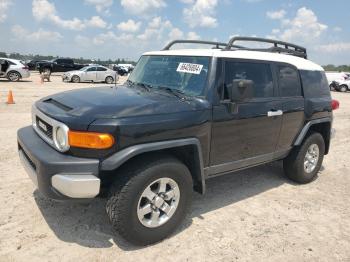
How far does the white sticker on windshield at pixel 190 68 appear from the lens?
4117 mm

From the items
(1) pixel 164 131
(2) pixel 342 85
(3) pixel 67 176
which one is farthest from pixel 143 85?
(2) pixel 342 85

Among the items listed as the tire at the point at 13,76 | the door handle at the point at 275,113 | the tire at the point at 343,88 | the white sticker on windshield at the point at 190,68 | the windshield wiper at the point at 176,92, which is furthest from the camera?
the tire at the point at 343,88

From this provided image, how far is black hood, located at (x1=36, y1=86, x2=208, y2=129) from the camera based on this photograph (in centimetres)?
328

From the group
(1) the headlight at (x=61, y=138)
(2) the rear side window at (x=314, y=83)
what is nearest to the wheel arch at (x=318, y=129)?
(2) the rear side window at (x=314, y=83)

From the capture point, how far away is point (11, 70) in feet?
72.8

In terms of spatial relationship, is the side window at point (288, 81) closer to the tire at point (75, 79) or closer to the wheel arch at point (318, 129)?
the wheel arch at point (318, 129)

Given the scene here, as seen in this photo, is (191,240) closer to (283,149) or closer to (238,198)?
(238,198)

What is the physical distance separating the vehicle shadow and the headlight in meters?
1.01

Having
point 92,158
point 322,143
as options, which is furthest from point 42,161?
point 322,143

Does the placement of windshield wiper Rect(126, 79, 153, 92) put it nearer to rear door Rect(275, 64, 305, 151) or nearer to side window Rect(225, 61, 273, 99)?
side window Rect(225, 61, 273, 99)

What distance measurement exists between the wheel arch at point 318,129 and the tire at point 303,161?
123 mm

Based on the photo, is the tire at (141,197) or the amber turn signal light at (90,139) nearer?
the amber turn signal light at (90,139)

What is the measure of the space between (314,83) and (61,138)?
13.4ft

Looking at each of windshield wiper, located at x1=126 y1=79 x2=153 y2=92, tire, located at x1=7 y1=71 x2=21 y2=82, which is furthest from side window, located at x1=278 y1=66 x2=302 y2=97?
tire, located at x1=7 y1=71 x2=21 y2=82
